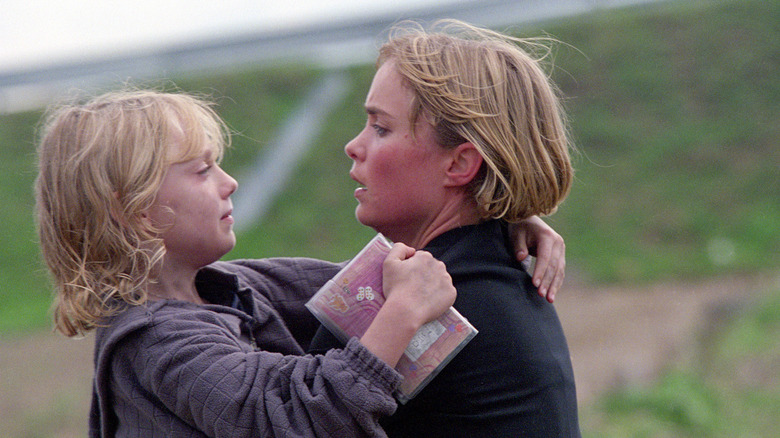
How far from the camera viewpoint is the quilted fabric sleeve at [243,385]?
172 cm

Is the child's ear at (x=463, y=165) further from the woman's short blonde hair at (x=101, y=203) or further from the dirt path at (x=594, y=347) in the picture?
the dirt path at (x=594, y=347)

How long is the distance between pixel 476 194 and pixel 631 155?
34.7 ft

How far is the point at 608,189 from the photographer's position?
11.8 meters

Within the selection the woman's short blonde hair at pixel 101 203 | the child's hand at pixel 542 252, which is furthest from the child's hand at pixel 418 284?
the woman's short blonde hair at pixel 101 203

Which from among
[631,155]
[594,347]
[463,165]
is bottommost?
[594,347]

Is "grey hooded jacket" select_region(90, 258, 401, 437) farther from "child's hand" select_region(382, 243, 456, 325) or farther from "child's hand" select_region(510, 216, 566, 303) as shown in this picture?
"child's hand" select_region(510, 216, 566, 303)

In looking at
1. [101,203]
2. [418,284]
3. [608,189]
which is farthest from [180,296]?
[608,189]

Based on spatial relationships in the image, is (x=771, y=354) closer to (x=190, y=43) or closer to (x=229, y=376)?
(x=229, y=376)

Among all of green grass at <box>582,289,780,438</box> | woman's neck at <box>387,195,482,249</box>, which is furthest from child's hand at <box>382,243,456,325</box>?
green grass at <box>582,289,780,438</box>

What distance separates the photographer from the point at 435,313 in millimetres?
1831

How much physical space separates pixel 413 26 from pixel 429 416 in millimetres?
1104

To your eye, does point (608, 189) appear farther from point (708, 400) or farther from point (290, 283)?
point (290, 283)

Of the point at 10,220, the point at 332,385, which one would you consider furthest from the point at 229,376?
the point at 10,220

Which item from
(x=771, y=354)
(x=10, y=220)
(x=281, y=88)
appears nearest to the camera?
(x=771, y=354)
